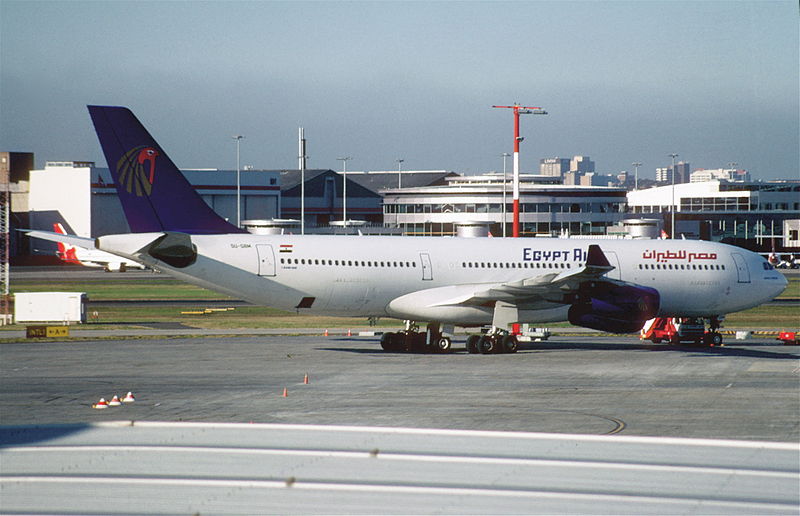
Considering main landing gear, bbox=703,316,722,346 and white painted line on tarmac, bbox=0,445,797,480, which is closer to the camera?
white painted line on tarmac, bbox=0,445,797,480

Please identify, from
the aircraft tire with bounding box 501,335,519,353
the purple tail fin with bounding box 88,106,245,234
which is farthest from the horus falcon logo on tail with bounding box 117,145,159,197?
the aircraft tire with bounding box 501,335,519,353

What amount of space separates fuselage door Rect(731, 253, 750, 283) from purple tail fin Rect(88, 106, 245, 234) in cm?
2502

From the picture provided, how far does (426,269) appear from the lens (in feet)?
137

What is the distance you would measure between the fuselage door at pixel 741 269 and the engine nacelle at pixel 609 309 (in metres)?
7.04

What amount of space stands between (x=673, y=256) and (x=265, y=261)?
18633mm

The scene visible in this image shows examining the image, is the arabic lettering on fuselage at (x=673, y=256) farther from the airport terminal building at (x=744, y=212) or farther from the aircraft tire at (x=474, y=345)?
the airport terminal building at (x=744, y=212)

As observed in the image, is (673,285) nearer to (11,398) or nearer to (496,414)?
(496,414)

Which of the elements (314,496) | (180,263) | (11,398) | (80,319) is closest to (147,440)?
(314,496)

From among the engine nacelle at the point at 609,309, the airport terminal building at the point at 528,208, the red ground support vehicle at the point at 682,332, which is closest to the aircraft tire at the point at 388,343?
the engine nacelle at the point at 609,309

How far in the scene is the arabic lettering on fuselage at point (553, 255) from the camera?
43938 mm

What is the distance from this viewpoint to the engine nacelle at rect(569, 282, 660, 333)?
4116 cm

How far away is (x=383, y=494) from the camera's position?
13297 mm

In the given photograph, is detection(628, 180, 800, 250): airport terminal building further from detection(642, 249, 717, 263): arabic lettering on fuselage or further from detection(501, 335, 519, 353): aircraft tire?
detection(501, 335, 519, 353): aircraft tire

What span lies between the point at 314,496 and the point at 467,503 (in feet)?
6.56
